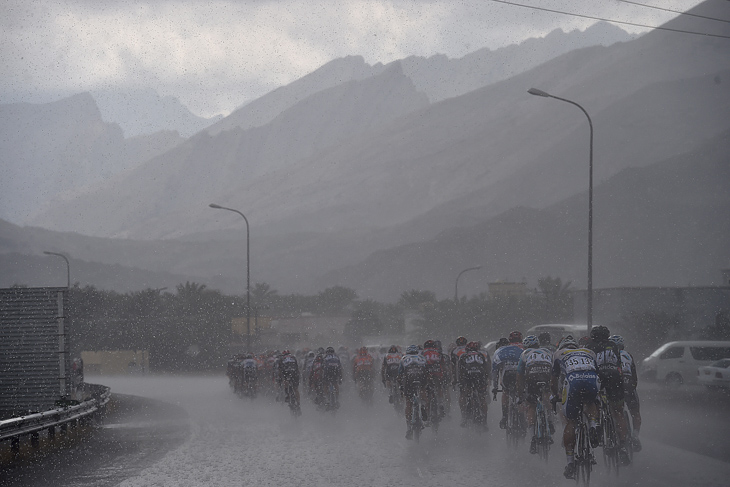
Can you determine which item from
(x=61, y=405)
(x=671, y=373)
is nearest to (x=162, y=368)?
(x=671, y=373)

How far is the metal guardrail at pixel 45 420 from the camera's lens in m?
15.2

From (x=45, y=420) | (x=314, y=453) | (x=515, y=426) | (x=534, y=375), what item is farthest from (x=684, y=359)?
(x=45, y=420)

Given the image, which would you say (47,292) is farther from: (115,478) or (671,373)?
(671,373)

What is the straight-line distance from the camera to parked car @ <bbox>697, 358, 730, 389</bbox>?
91.6 feet

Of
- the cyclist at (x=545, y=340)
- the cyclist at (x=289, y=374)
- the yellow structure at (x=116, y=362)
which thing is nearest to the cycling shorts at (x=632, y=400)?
the cyclist at (x=545, y=340)

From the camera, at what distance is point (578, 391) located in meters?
10.8

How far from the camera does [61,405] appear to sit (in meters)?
19.8

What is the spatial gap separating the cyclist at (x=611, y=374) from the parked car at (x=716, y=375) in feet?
57.7

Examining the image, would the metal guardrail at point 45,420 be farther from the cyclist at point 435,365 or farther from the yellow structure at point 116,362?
the yellow structure at point 116,362

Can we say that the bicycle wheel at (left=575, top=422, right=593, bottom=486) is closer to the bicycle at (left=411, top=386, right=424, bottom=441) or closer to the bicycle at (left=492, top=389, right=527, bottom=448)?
the bicycle at (left=492, top=389, right=527, bottom=448)

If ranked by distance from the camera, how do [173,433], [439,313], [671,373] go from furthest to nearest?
1. [439,313]
2. [671,373]
3. [173,433]

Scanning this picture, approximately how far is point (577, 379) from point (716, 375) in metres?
19.6

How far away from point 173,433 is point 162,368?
5558 centimetres

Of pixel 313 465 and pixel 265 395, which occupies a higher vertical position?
pixel 313 465
